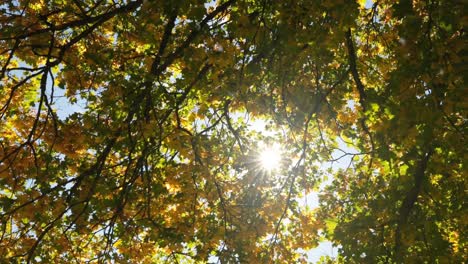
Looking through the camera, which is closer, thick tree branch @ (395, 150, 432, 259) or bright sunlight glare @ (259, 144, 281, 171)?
thick tree branch @ (395, 150, 432, 259)

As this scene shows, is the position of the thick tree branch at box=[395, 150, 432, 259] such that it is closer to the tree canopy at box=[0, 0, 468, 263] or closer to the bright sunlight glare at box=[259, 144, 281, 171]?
the tree canopy at box=[0, 0, 468, 263]

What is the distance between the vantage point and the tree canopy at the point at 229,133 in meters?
4.10

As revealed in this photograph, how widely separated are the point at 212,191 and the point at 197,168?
0.97 meters

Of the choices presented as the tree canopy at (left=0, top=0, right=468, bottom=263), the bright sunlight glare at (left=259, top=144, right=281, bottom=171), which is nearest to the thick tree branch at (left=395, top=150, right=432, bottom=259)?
the tree canopy at (left=0, top=0, right=468, bottom=263)

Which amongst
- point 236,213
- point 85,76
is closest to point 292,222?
point 236,213

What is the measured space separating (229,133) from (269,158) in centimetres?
105

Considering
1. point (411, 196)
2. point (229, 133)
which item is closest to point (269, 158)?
point (229, 133)

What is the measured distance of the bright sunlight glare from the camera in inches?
324

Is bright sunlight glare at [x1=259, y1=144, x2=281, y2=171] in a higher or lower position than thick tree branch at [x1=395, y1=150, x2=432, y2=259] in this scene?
higher

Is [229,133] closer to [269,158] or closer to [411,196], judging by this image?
[269,158]

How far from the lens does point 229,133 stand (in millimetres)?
8797

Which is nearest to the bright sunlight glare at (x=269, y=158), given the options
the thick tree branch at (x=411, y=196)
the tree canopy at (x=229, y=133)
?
the tree canopy at (x=229, y=133)

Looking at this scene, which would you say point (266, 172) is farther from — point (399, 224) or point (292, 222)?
point (399, 224)

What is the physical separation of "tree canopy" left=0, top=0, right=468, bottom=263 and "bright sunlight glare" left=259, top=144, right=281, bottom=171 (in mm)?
166
